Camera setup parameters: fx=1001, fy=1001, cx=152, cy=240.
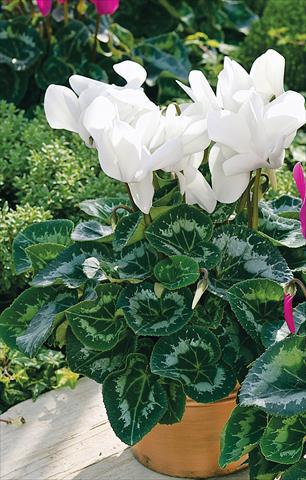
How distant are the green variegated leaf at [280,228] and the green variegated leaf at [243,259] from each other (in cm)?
6

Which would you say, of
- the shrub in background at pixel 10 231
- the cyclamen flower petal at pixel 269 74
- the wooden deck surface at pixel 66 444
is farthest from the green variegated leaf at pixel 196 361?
the shrub in background at pixel 10 231

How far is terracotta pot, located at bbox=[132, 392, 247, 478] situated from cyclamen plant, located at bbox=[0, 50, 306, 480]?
10 cm

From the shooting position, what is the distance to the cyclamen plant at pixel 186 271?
1.68m

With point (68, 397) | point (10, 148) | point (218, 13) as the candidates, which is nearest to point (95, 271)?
point (68, 397)

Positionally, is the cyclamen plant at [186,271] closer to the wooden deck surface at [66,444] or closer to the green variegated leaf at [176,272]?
the green variegated leaf at [176,272]

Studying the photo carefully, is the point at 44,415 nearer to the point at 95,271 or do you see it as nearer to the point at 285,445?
the point at 95,271

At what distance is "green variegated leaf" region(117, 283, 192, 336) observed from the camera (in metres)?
1.83

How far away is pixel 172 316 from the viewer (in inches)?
72.5

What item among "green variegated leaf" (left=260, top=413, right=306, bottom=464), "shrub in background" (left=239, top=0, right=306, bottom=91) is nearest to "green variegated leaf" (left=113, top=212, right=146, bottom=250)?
"green variegated leaf" (left=260, top=413, right=306, bottom=464)

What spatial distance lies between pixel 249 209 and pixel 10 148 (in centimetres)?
133

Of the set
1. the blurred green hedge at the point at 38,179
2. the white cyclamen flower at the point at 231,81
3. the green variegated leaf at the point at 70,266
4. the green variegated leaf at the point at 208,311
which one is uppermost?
the white cyclamen flower at the point at 231,81

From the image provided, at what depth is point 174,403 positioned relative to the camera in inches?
73.5

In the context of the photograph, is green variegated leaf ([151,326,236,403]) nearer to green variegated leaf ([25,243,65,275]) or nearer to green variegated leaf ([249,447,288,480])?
green variegated leaf ([249,447,288,480])

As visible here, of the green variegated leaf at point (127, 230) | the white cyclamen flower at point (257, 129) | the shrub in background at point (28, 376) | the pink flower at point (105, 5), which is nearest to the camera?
the white cyclamen flower at point (257, 129)
